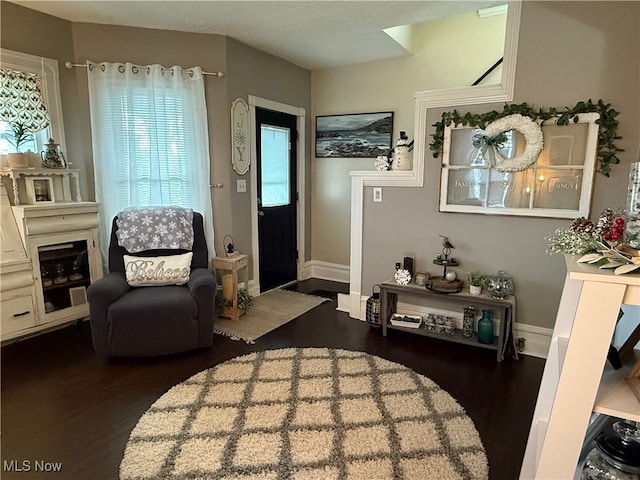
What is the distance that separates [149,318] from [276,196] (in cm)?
226

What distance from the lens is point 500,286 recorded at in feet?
9.53

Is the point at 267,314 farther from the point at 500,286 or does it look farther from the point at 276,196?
the point at 500,286

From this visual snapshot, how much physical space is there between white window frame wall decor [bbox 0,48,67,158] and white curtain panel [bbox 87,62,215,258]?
25 cm

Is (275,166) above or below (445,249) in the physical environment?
above

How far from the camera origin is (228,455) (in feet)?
6.02

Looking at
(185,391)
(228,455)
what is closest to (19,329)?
(185,391)

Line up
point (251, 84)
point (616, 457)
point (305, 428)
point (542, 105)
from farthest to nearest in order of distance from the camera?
point (251, 84)
point (542, 105)
point (305, 428)
point (616, 457)

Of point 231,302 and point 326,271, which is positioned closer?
point 231,302

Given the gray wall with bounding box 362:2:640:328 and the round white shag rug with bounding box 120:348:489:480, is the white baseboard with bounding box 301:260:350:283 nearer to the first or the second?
the gray wall with bounding box 362:2:640:328

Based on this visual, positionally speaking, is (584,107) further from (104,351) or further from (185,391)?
(104,351)

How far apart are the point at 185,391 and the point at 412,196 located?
7.51 ft

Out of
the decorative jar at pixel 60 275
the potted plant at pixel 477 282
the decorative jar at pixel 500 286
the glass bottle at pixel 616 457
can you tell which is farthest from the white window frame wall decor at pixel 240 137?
the glass bottle at pixel 616 457

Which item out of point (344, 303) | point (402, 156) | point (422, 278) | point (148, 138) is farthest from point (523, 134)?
point (148, 138)

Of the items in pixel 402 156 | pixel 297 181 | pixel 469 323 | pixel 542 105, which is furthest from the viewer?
pixel 297 181
